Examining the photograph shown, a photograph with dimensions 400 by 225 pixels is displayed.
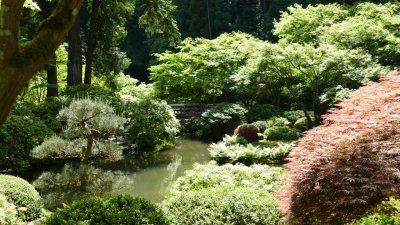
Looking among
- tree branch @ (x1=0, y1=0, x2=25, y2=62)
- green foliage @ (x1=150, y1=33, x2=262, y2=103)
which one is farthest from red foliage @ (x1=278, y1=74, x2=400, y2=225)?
green foliage @ (x1=150, y1=33, x2=262, y2=103)

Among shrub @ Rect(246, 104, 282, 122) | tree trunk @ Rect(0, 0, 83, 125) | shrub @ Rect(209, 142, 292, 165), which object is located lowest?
shrub @ Rect(209, 142, 292, 165)

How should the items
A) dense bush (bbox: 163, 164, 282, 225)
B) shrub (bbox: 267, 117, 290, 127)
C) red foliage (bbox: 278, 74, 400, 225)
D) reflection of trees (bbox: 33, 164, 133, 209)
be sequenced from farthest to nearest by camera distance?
shrub (bbox: 267, 117, 290, 127) < reflection of trees (bbox: 33, 164, 133, 209) < dense bush (bbox: 163, 164, 282, 225) < red foliage (bbox: 278, 74, 400, 225)

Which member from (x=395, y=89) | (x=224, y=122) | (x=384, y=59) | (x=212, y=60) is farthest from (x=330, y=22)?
(x=395, y=89)

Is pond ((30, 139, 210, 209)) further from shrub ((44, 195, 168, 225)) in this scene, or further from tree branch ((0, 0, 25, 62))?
tree branch ((0, 0, 25, 62))

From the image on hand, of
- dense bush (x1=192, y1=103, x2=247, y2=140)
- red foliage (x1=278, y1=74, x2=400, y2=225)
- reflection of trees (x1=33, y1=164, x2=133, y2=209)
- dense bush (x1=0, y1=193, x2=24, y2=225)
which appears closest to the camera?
red foliage (x1=278, y1=74, x2=400, y2=225)

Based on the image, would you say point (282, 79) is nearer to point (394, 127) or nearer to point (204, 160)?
point (204, 160)

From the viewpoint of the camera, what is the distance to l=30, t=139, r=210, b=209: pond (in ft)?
31.4

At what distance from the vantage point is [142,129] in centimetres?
1513

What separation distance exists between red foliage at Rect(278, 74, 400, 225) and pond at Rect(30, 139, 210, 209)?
5.13 m

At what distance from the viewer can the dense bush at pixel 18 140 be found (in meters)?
11.4

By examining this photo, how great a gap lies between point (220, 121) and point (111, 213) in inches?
542

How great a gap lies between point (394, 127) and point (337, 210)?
1.24m

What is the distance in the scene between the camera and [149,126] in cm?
1527

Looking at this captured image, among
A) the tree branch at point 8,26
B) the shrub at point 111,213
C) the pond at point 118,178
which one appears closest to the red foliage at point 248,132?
the pond at point 118,178
